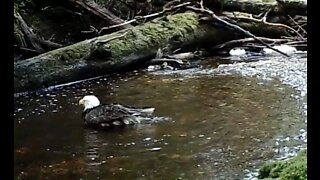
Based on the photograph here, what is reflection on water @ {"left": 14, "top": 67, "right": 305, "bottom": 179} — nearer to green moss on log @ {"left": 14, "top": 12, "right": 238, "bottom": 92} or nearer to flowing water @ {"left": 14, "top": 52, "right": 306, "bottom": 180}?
flowing water @ {"left": 14, "top": 52, "right": 306, "bottom": 180}

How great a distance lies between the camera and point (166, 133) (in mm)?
4602

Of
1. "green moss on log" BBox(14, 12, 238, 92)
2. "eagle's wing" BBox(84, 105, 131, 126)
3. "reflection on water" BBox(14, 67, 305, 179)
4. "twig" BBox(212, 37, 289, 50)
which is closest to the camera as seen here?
"reflection on water" BBox(14, 67, 305, 179)

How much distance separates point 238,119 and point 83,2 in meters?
5.03

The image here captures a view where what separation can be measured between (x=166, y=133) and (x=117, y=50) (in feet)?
11.2

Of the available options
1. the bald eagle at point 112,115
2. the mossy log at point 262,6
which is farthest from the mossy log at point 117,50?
the bald eagle at point 112,115

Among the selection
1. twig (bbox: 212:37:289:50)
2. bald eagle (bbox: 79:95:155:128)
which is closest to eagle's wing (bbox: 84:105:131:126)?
bald eagle (bbox: 79:95:155:128)

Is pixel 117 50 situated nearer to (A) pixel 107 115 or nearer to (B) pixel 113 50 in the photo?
(B) pixel 113 50

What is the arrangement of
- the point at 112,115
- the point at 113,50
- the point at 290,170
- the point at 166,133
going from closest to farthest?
the point at 290,170, the point at 166,133, the point at 112,115, the point at 113,50

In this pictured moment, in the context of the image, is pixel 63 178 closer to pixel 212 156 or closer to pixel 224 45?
pixel 212 156

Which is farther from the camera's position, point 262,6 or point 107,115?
point 262,6

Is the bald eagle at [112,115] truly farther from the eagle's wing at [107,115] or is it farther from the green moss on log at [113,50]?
the green moss on log at [113,50]

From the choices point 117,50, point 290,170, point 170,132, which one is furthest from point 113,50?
point 290,170

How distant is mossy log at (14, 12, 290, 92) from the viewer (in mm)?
7008
